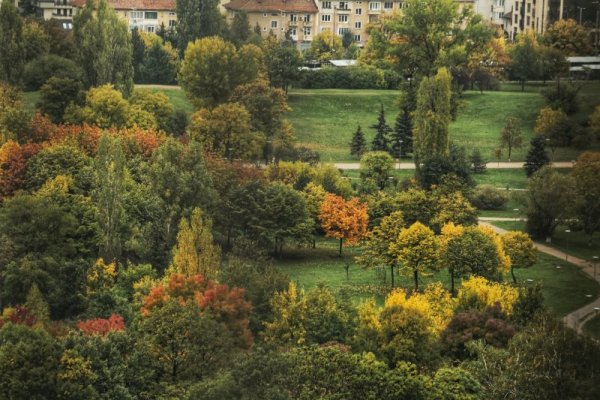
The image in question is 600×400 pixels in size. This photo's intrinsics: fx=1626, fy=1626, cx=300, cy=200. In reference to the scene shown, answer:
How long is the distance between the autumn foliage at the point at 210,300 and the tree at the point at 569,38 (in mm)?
67403

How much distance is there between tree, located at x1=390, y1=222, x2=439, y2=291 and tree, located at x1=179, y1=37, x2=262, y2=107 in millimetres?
32290

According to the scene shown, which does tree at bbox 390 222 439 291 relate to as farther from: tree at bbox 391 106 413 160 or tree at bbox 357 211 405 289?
tree at bbox 391 106 413 160

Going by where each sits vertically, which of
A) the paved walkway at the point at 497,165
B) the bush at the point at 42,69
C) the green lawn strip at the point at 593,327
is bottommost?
the green lawn strip at the point at 593,327

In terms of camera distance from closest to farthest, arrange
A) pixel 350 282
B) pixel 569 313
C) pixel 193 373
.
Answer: pixel 193 373 → pixel 569 313 → pixel 350 282

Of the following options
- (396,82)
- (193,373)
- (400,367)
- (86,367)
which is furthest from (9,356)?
(396,82)

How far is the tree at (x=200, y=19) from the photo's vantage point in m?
124

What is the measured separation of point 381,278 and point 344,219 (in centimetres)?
570

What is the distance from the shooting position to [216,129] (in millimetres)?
99562

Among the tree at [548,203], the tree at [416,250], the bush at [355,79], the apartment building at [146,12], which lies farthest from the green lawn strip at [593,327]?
the apartment building at [146,12]

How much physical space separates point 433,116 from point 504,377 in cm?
3876

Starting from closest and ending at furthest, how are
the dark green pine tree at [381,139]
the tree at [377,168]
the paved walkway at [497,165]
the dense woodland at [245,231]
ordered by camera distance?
1. the dense woodland at [245,231]
2. the tree at [377,168]
3. the paved walkway at [497,165]
4. the dark green pine tree at [381,139]

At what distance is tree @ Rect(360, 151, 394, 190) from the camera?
9562 cm

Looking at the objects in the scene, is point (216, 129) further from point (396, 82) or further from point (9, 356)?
point (9, 356)

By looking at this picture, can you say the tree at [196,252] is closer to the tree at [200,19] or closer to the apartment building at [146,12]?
the tree at [200,19]
